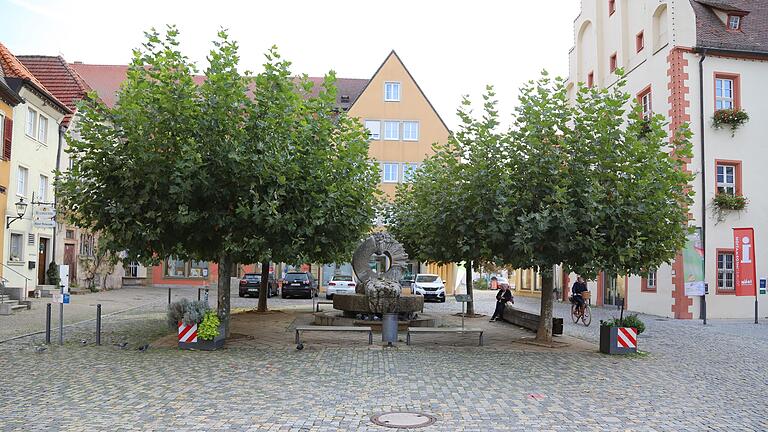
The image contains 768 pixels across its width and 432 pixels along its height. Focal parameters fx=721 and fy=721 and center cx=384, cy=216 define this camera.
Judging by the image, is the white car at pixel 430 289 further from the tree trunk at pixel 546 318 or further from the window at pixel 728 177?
the tree trunk at pixel 546 318

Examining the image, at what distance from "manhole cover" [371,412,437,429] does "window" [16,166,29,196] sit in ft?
84.2

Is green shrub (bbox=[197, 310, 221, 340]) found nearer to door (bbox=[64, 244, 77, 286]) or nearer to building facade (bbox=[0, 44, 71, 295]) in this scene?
building facade (bbox=[0, 44, 71, 295])

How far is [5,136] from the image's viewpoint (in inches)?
1078

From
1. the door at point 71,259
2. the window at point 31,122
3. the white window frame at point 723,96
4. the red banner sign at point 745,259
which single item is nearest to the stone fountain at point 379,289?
the red banner sign at point 745,259

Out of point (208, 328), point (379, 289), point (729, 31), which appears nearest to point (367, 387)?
point (208, 328)

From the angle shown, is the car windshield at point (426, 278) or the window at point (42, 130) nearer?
the window at point (42, 130)

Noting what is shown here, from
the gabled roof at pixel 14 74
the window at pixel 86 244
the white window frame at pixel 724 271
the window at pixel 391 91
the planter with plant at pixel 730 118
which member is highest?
the window at pixel 391 91

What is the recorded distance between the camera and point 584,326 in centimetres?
2162

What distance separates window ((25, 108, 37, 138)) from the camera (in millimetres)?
29688

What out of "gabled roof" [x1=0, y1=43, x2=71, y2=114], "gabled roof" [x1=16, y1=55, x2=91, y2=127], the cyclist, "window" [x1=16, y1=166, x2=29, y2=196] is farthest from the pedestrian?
"gabled roof" [x1=16, y1=55, x2=91, y2=127]

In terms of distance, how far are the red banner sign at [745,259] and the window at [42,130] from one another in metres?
27.6

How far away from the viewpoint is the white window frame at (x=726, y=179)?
87.0 ft

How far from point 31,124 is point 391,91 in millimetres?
23155

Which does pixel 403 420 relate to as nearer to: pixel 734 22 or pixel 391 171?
pixel 734 22
